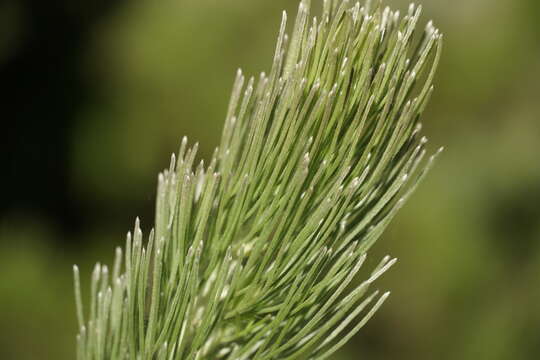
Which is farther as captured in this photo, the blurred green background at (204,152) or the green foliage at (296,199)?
the blurred green background at (204,152)

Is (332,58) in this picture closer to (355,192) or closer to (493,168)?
(355,192)

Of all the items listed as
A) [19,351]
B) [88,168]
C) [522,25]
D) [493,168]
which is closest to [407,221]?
[493,168]

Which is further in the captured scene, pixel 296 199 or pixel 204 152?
pixel 204 152

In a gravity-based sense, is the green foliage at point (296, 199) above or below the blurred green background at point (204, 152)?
below

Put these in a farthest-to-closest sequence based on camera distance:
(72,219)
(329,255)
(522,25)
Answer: (72,219), (522,25), (329,255)
